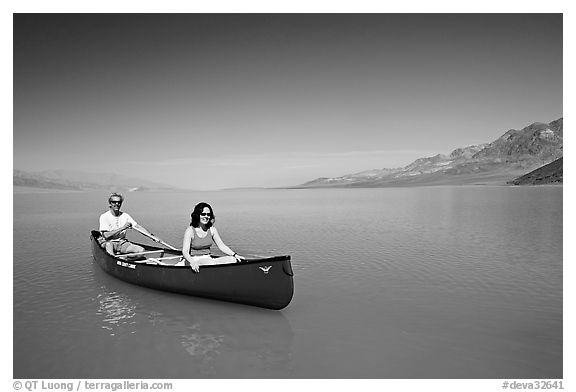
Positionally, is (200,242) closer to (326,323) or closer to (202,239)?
(202,239)

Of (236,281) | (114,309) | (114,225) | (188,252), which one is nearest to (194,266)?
(188,252)

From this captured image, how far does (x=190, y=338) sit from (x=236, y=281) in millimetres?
1268

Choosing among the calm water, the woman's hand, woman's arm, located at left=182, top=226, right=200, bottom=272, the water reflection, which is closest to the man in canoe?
the calm water

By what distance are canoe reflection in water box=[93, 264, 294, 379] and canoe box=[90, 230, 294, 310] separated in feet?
0.74

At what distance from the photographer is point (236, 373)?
4988mm

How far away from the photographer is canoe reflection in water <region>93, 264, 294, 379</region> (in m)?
5.10

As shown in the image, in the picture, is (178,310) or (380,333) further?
(178,310)

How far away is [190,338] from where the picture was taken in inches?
236

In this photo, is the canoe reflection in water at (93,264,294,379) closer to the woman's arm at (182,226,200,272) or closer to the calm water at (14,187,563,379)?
the calm water at (14,187,563,379)

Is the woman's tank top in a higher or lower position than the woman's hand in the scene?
higher

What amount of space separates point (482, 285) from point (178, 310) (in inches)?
257

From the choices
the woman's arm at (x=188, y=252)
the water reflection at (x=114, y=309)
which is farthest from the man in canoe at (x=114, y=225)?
the woman's arm at (x=188, y=252)
